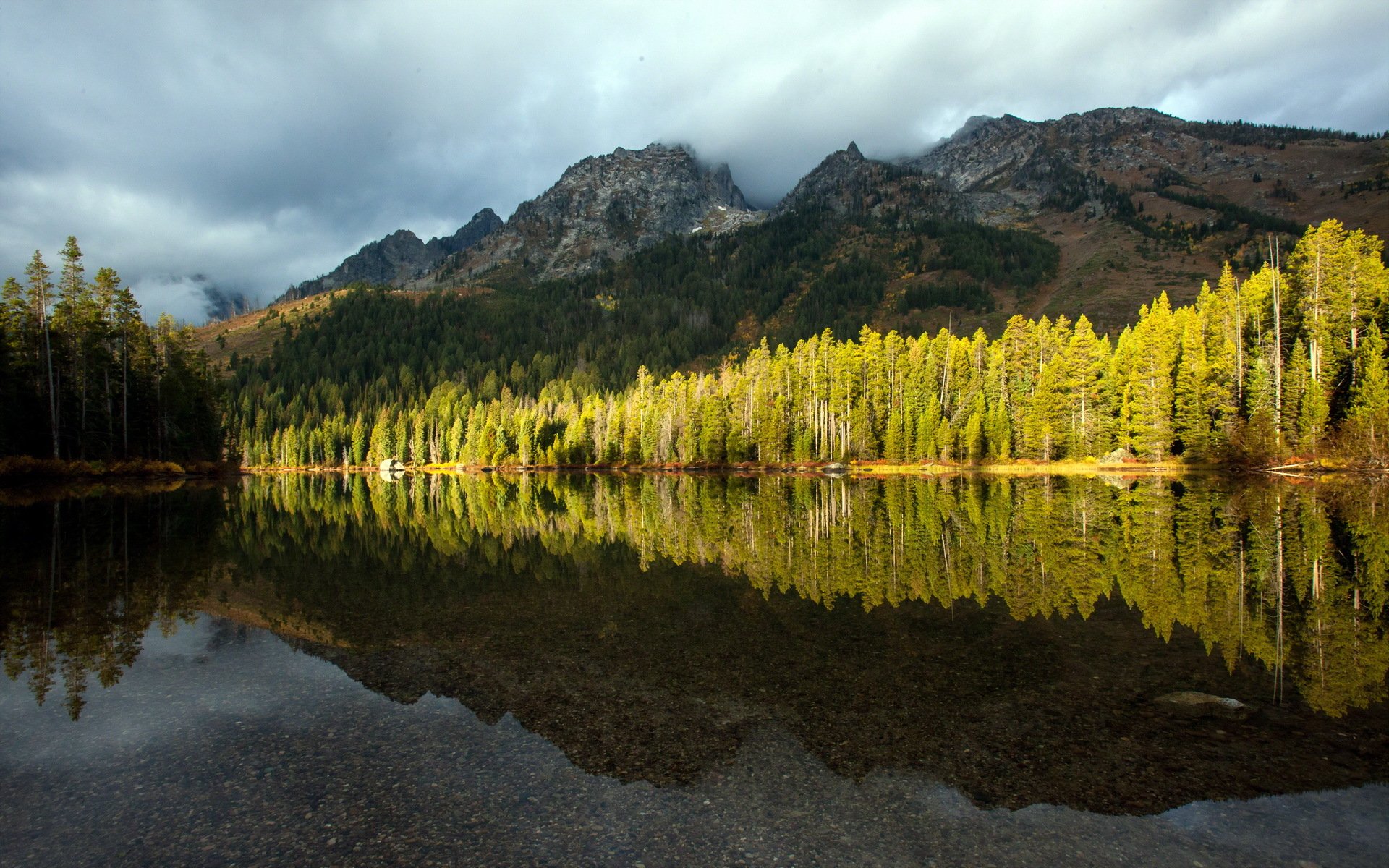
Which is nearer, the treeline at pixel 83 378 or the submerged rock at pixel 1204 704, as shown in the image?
the submerged rock at pixel 1204 704

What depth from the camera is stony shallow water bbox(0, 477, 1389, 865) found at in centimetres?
526

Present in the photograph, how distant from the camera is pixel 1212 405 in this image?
185 feet

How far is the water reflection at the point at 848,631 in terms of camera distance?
6.70m

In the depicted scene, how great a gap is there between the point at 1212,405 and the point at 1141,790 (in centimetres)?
6507

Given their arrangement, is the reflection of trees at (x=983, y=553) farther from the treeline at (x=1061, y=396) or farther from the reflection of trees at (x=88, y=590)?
the treeline at (x=1061, y=396)

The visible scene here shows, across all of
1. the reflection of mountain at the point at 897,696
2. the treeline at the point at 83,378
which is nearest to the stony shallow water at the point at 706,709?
the reflection of mountain at the point at 897,696

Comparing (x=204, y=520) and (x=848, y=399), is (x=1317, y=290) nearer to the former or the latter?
(x=848, y=399)

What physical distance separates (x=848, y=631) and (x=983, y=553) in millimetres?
8553

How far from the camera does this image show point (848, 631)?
11.0 m

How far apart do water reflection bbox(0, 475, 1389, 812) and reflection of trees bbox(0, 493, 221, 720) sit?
0.10 meters

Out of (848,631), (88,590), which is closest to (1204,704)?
(848,631)

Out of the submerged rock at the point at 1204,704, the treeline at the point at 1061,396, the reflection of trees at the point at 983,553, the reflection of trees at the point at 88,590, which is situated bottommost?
the reflection of trees at the point at 983,553

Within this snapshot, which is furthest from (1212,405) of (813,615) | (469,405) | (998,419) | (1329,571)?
(469,405)

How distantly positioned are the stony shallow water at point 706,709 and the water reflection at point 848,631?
69 mm
